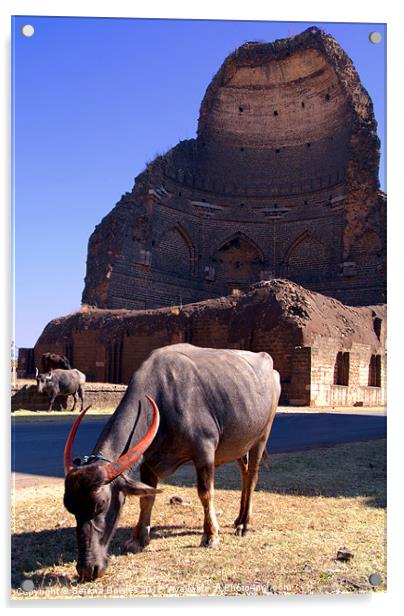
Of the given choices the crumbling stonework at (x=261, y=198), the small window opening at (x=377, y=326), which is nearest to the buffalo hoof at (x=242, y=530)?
the small window opening at (x=377, y=326)

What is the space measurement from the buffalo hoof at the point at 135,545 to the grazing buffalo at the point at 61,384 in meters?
9.51

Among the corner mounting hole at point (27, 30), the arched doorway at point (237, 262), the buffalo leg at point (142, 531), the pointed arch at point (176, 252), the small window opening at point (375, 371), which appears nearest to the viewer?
the corner mounting hole at point (27, 30)

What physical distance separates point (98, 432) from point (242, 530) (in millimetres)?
5005

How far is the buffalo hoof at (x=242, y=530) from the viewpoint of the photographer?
4.66 metres

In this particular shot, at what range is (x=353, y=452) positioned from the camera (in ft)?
28.3

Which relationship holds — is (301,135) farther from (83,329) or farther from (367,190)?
(83,329)

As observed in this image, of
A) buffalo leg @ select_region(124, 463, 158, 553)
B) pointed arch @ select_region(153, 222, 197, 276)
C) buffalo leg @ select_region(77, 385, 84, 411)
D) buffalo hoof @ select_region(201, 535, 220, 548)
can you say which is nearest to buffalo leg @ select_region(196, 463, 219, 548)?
buffalo hoof @ select_region(201, 535, 220, 548)

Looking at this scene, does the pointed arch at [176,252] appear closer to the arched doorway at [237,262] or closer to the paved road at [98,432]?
the arched doorway at [237,262]

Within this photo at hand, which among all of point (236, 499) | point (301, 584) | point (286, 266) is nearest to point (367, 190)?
point (286, 266)

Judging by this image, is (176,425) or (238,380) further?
(238,380)

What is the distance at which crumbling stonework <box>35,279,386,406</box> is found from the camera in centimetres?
1800

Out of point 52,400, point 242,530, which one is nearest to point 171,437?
point 242,530

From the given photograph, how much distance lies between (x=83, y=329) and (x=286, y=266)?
15463 mm

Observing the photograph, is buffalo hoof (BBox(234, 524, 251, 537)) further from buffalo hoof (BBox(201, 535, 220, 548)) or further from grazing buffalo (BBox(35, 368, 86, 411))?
grazing buffalo (BBox(35, 368, 86, 411))
